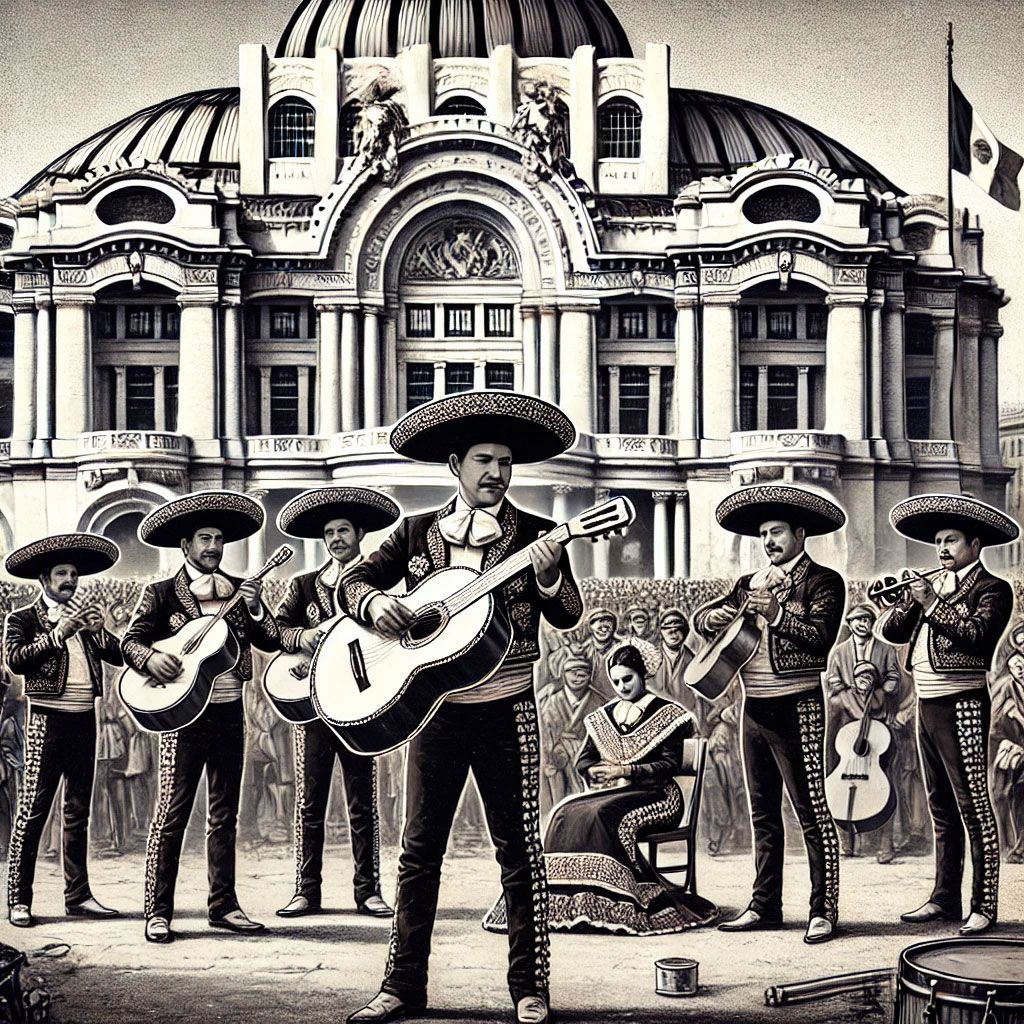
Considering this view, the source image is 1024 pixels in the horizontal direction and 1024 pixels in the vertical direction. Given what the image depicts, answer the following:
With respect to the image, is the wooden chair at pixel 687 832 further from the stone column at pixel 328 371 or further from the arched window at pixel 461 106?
the arched window at pixel 461 106

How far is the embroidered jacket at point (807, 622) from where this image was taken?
673 centimetres

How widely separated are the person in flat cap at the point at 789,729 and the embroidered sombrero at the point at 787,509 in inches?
6.7

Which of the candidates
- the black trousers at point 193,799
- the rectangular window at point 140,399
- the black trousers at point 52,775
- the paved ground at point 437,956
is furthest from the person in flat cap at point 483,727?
the black trousers at point 52,775

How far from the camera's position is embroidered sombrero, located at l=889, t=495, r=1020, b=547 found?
22.6ft

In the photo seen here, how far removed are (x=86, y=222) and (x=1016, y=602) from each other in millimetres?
4186

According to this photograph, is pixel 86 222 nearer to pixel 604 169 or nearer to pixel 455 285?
pixel 455 285

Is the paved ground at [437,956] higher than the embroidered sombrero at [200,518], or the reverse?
the embroidered sombrero at [200,518]

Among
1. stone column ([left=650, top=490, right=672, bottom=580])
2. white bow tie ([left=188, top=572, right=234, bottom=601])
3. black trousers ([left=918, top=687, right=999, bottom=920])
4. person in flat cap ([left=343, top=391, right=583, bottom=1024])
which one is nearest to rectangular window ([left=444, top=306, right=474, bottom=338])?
person in flat cap ([left=343, top=391, right=583, bottom=1024])

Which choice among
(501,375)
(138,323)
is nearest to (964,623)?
(501,375)

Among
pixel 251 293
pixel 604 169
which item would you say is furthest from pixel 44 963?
pixel 604 169

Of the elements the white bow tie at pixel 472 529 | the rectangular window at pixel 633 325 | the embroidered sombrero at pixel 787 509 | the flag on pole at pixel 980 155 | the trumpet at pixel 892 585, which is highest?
the flag on pole at pixel 980 155

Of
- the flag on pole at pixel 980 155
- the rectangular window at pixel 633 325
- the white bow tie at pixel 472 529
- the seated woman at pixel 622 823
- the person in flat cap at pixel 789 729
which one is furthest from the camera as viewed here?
the flag on pole at pixel 980 155

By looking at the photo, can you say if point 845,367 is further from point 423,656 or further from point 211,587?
point 211,587

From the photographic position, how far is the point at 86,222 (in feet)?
23.2
